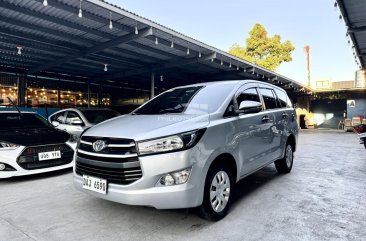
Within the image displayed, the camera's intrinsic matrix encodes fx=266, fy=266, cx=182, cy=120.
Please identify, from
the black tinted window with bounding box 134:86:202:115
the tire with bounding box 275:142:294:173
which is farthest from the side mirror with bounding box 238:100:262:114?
the tire with bounding box 275:142:294:173

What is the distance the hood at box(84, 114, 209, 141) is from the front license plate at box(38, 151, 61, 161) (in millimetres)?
2213

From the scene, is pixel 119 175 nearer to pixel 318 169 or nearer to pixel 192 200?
pixel 192 200

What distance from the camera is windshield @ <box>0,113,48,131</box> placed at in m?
5.41

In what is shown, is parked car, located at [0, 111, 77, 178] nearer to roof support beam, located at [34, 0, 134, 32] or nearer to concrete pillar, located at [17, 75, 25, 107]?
roof support beam, located at [34, 0, 134, 32]

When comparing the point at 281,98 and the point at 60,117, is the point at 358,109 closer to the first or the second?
the point at 281,98

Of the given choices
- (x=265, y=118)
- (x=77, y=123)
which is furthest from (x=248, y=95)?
(x=77, y=123)

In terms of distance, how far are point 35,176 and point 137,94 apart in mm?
16420

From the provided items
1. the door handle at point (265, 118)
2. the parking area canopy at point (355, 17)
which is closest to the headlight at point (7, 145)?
the door handle at point (265, 118)

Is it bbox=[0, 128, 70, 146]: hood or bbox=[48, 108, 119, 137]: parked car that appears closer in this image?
bbox=[0, 128, 70, 146]: hood

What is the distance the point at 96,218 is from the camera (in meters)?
3.03

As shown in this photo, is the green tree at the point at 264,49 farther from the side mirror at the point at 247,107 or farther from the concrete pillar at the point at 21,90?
the side mirror at the point at 247,107

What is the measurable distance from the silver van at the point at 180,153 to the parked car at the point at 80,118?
3.90 meters

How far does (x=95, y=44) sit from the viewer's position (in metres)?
9.36

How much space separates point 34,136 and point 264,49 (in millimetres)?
28124
